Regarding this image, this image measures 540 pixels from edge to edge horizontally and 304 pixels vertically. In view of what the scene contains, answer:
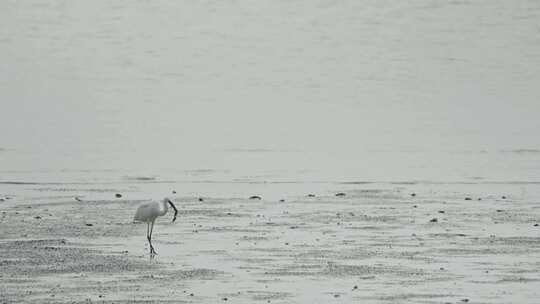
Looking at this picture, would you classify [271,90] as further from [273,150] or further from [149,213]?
[149,213]

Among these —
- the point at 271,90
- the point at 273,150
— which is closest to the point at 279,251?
the point at 273,150

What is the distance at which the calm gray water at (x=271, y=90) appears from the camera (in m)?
26.8

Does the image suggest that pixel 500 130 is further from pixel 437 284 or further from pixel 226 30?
pixel 226 30

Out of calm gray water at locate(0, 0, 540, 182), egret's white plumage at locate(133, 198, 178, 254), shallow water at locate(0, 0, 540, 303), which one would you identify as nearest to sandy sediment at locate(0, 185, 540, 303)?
shallow water at locate(0, 0, 540, 303)

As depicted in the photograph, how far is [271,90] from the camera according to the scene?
42.0m

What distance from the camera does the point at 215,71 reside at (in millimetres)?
47188

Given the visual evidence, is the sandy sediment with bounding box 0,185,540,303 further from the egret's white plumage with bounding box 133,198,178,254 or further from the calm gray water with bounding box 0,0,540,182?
the calm gray water with bounding box 0,0,540,182

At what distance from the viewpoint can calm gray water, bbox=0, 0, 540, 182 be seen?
26.8 meters

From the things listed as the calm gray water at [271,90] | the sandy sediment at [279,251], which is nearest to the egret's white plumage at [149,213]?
the sandy sediment at [279,251]

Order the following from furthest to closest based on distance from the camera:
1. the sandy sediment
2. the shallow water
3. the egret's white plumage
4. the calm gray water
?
the calm gray water
the egret's white plumage
the shallow water
the sandy sediment

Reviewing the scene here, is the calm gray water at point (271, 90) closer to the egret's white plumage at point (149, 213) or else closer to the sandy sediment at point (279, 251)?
the sandy sediment at point (279, 251)

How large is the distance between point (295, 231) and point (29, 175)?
8761mm

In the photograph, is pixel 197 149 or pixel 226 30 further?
pixel 226 30

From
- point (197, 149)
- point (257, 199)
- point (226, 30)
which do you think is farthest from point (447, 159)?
point (226, 30)
